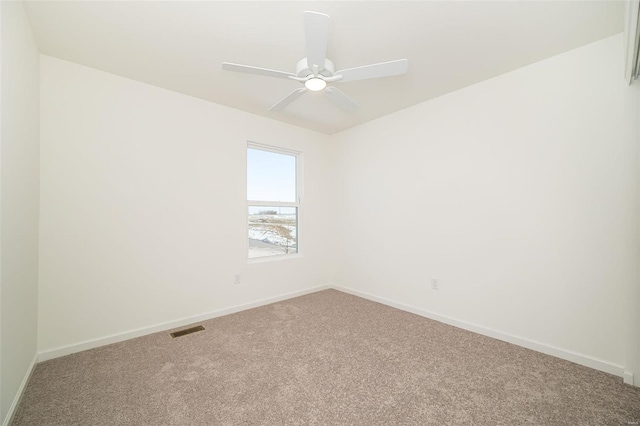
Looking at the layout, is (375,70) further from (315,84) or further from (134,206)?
(134,206)

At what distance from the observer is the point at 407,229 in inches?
131

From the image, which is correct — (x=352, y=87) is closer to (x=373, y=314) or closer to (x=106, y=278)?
(x=373, y=314)

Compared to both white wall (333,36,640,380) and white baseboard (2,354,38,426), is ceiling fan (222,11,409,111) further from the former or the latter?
white baseboard (2,354,38,426)

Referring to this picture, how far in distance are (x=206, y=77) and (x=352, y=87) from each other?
1442 mm

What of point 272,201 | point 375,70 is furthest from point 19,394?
point 375,70

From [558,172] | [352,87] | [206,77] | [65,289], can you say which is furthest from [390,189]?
[65,289]

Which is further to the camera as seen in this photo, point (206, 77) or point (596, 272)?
point (206, 77)

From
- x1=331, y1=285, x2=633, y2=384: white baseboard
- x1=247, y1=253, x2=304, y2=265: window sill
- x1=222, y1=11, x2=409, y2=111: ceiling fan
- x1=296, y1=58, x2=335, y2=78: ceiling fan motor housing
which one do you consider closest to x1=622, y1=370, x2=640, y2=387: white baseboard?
x1=331, y1=285, x2=633, y2=384: white baseboard

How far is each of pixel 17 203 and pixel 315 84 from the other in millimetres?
2117

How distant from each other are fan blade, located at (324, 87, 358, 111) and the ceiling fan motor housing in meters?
0.19

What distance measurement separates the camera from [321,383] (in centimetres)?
186

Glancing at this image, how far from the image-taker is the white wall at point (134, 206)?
2.25 metres

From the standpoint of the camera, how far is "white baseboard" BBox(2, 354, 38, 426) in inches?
58.3

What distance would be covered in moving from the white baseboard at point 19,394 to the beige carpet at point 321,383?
4 centimetres
